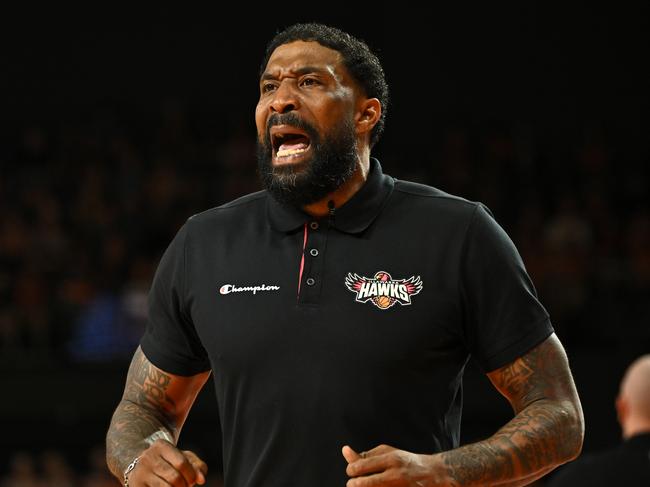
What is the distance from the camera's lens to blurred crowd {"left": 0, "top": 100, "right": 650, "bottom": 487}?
970cm

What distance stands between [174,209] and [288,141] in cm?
842

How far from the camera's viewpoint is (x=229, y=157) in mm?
12695

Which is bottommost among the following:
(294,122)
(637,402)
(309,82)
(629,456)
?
(629,456)

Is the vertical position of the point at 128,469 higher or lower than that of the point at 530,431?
lower

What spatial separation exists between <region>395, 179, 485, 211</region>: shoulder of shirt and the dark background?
6.42 metres

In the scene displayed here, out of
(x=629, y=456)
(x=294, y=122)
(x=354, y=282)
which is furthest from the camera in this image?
(x=629, y=456)

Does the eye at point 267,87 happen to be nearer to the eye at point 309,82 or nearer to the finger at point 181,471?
the eye at point 309,82

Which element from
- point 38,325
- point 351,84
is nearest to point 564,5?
point 38,325

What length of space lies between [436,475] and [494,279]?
53 cm

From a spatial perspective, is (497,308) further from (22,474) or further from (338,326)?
(22,474)

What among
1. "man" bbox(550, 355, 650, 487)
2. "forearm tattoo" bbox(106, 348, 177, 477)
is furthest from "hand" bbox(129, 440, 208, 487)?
"man" bbox(550, 355, 650, 487)

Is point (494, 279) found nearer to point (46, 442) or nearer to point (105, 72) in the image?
point (46, 442)

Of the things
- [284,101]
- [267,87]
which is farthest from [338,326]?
[267,87]

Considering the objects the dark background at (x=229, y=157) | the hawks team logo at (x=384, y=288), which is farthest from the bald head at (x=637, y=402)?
the dark background at (x=229, y=157)
